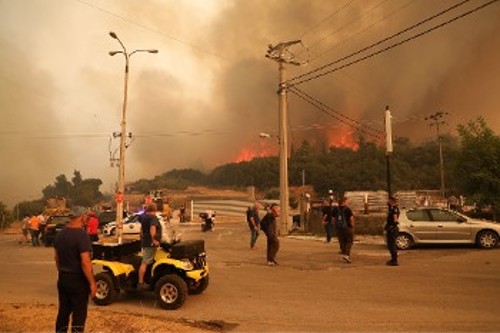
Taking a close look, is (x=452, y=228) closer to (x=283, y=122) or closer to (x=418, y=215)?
(x=418, y=215)

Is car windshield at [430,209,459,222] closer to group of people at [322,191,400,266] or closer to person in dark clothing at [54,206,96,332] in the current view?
group of people at [322,191,400,266]

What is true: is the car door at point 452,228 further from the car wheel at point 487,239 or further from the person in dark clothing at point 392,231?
the person in dark clothing at point 392,231

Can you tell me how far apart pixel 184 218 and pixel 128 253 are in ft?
140

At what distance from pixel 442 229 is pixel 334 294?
9.26 metres

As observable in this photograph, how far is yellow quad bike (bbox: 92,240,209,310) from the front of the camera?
→ 27.0 feet

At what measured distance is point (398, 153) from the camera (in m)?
112

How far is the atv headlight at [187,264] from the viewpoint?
8.45m

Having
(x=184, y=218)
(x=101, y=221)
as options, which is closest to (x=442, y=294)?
(x=101, y=221)

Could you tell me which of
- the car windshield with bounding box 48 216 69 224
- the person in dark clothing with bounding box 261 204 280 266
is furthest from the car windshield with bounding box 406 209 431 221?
the car windshield with bounding box 48 216 69 224

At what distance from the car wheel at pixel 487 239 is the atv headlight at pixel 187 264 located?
1232 cm

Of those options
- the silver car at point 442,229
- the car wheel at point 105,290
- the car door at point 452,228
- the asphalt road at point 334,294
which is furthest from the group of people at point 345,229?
the car wheel at point 105,290

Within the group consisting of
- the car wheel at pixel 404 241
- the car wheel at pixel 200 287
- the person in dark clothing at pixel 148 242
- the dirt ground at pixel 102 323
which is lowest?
the dirt ground at pixel 102 323

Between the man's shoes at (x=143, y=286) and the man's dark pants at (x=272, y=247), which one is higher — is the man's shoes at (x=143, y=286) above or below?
below

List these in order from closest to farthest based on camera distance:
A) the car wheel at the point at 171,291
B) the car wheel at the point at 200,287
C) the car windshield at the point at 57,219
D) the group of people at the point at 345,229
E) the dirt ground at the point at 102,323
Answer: the dirt ground at the point at 102,323 < the car wheel at the point at 171,291 < the car wheel at the point at 200,287 < the group of people at the point at 345,229 < the car windshield at the point at 57,219
